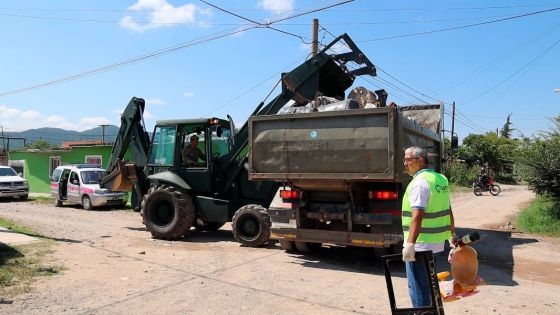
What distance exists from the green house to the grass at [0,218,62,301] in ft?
52.6

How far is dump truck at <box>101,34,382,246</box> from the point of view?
1032 centimetres

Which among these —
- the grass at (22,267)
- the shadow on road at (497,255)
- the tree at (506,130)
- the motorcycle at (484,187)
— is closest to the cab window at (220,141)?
the grass at (22,267)

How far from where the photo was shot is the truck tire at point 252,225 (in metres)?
9.45

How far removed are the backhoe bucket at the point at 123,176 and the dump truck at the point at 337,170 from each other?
4932 mm

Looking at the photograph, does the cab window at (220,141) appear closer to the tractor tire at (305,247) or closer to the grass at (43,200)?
the tractor tire at (305,247)

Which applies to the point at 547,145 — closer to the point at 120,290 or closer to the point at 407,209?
the point at 407,209

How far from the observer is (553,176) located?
1350cm

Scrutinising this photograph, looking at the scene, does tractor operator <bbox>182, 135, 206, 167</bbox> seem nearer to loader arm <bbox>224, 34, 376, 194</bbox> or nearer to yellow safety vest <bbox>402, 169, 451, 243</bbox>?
loader arm <bbox>224, 34, 376, 194</bbox>

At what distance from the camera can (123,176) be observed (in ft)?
39.2

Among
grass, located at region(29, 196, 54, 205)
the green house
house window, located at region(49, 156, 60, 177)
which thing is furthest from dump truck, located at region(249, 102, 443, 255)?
house window, located at region(49, 156, 60, 177)

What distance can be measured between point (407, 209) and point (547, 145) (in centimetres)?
1148

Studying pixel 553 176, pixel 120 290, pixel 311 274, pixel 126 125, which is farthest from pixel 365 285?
pixel 553 176

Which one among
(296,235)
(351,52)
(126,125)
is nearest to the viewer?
(296,235)

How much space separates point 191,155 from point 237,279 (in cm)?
466
